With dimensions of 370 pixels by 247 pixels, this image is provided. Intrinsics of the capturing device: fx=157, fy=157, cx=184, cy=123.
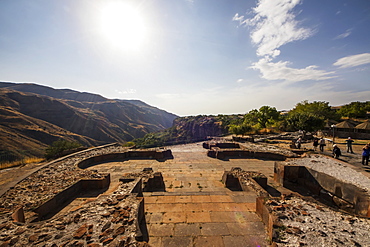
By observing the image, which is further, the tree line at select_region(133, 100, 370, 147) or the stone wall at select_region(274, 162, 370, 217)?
the tree line at select_region(133, 100, 370, 147)

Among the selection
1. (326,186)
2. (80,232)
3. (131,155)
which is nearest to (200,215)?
(80,232)

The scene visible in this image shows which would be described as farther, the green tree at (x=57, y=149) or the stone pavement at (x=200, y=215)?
the green tree at (x=57, y=149)

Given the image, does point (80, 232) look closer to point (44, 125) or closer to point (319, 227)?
point (319, 227)

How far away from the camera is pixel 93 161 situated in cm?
1050

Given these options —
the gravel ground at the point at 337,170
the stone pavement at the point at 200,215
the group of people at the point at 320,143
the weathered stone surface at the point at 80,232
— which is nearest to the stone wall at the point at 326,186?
the gravel ground at the point at 337,170

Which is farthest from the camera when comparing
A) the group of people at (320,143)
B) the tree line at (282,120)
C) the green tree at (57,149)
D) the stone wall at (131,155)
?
the tree line at (282,120)

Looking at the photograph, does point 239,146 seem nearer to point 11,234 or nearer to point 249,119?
point 11,234

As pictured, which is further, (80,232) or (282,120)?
(282,120)

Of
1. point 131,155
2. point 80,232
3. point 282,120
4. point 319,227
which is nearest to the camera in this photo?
point 80,232

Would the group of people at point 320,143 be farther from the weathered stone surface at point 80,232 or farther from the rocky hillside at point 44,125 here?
the rocky hillside at point 44,125

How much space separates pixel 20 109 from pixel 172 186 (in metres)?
105

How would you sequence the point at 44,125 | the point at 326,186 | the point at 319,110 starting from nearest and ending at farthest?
the point at 326,186 → the point at 319,110 → the point at 44,125

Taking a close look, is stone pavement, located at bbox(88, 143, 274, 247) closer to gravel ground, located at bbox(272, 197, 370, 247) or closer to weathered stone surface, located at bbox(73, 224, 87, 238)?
gravel ground, located at bbox(272, 197, 370, 247)

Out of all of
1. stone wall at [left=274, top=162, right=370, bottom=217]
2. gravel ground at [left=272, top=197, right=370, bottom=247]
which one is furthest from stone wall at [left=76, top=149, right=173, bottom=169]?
gravel ground at [left=272, top=197, right=370, bottom=247]
